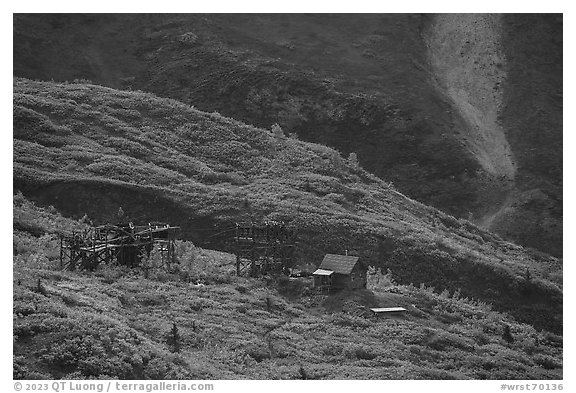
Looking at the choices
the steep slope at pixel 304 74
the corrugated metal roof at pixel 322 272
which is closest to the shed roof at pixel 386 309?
the corrugated metal roof at pixel 322 272

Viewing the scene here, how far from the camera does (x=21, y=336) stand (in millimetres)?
33156

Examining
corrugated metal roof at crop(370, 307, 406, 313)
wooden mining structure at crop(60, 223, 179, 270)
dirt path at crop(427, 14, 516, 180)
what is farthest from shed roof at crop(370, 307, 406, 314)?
dirt path at crop(427, 14, 516, 180)

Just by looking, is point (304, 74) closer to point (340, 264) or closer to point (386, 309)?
point (340, 264)

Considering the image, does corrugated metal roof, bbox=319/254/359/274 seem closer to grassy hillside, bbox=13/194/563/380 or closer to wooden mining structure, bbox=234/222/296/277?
grassy hillside, bbox=13/194/563/380

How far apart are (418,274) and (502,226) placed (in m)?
27.1

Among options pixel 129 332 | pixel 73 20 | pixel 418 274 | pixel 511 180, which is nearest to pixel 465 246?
pixel 418 274

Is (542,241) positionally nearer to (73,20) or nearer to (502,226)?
(502,226)

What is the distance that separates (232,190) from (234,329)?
26.6m

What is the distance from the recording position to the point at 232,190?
67312mm

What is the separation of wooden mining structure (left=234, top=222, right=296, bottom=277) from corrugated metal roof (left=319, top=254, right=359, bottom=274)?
Result: 12.6ft

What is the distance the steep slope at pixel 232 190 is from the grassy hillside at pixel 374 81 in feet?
45.1

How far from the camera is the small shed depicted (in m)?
48.2

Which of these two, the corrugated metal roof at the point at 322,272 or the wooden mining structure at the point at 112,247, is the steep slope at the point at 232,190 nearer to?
the wooden mining structure at the point at 112,247

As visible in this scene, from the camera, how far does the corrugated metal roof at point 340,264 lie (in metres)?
Result: 48.1
